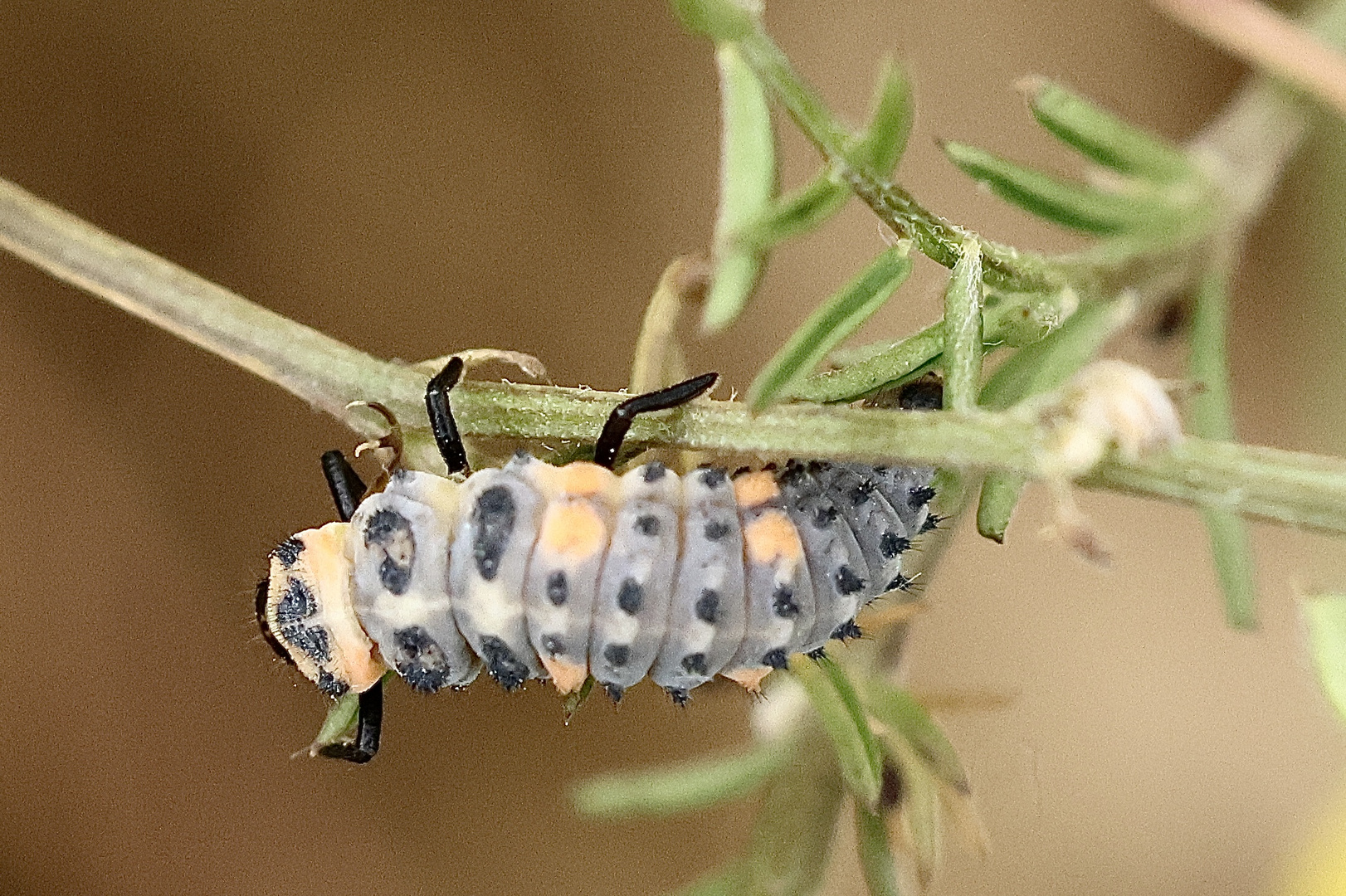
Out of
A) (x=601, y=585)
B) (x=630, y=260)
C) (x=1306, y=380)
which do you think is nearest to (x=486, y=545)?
(x=601, y=585)

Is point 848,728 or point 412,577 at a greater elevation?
point 412,577

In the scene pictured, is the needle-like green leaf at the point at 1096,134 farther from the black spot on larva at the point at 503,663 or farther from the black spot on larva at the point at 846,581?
the black spot on larva at the point at 503,663

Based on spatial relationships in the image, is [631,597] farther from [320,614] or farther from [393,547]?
[320,614]

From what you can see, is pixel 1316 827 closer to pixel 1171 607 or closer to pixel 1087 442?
pixel 1171 607

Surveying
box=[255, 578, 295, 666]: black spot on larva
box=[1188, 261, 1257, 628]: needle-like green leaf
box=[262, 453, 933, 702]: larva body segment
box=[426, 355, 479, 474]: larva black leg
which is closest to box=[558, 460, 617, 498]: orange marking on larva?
box=[262, 453, 933, 702]: larva body segment

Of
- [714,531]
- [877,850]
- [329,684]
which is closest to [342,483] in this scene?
[329,684]

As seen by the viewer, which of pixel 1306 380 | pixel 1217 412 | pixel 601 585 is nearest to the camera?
pixel 601 585
